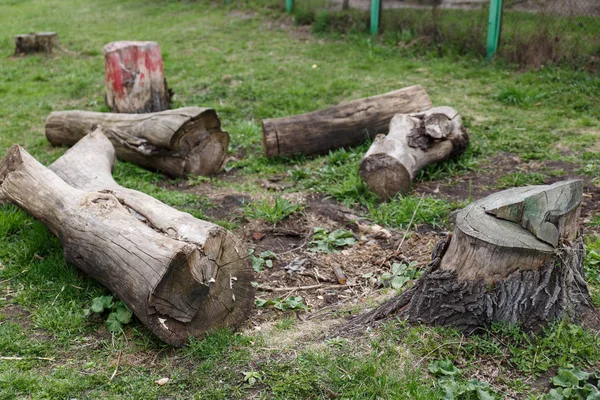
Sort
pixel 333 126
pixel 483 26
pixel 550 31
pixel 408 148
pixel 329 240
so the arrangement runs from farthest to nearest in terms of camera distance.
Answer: pixel 483 26
pixel 550 31
pixel 333 126
pixel 408 148
pixel 329 240

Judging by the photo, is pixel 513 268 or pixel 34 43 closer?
pixel 513 268

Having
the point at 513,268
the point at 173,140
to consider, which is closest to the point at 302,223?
the point at 173,140

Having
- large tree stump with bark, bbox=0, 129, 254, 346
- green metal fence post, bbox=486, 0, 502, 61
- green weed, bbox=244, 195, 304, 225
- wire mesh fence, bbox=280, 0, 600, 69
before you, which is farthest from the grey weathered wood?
green metal fence post, bbox=486, 0, 502, 61

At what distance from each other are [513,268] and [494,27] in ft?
24.4

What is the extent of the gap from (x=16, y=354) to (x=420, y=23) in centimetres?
883

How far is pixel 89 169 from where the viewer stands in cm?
550

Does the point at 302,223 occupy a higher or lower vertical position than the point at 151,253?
lower

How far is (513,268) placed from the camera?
11.1 ft

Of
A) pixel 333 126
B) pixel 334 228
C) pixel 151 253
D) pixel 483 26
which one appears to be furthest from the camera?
pixel 483 26

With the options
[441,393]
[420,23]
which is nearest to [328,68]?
[420,23]

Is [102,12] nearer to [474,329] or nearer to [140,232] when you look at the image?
[140,232]

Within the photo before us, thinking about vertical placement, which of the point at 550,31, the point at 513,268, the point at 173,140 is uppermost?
the point at 550,31

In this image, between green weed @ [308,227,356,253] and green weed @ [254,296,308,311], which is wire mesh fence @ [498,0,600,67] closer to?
green weed @ [308,227,356,253]

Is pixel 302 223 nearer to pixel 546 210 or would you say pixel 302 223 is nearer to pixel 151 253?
pixel 151 253
